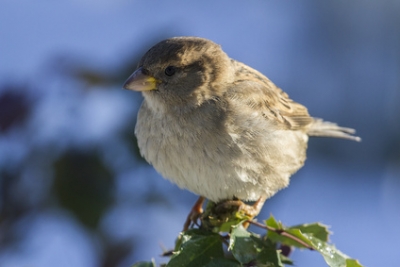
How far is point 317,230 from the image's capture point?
2170 mm

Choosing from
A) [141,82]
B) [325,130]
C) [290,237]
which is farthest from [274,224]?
[325,130]

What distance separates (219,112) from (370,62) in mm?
4210

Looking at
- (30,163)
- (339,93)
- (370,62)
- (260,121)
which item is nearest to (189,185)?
(260,121)

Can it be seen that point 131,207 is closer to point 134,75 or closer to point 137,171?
point 137,171

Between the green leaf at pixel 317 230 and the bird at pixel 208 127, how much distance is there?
17.1 inches

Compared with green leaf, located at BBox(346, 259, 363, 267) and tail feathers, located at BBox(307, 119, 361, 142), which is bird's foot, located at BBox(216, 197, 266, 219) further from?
tail feathers, located at BBox(307, 119, 361, 142)

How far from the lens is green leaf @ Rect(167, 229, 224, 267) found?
191 cm

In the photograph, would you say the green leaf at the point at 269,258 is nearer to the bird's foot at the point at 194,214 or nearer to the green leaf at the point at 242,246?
the green leaf at the point at 242,246

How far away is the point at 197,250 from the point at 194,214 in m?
0.86

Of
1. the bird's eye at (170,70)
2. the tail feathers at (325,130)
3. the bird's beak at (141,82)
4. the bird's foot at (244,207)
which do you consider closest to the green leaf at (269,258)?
the bird's foot at (244,207)

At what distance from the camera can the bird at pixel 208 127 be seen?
105 inches

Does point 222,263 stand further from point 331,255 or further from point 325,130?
point 325,130

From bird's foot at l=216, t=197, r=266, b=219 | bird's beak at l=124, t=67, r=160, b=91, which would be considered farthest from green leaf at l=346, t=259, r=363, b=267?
bird's beak at l=124, t=67, r=160, b=91

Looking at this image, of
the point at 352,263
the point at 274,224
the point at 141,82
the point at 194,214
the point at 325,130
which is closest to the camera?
the point at 352,263
